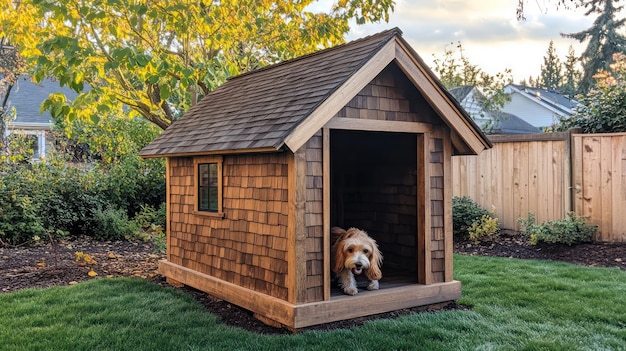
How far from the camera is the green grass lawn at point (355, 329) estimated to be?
177 inches

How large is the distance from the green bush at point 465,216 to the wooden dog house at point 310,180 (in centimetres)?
307

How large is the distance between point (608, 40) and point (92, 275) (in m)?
35.1

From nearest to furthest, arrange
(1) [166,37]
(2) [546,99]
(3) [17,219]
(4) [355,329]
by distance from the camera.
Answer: (4) [355,329] < (3) [17,219] < (1) [166,37] < (2) [546,99]

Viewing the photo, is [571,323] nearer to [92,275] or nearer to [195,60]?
[92,275]

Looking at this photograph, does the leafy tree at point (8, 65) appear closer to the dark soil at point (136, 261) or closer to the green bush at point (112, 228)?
the green bush at point (112, 228)

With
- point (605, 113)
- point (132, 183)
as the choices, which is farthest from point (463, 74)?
point (132, 183)

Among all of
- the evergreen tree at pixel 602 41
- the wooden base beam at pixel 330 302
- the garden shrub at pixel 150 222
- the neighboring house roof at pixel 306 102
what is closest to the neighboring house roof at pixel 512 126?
the evergreen tree at pixel 602 41

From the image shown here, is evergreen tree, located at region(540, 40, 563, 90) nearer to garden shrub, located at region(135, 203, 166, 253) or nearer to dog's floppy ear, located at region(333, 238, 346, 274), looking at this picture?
garden shrub, located at region(135, 203, 166, 253)

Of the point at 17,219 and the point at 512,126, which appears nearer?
the point at 17,219

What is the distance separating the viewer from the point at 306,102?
4.95 metres

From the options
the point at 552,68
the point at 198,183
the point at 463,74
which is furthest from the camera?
the point at 552,68

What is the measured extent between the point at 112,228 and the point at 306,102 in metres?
7.24

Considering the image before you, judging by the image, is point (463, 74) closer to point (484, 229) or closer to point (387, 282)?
point (484, 229)

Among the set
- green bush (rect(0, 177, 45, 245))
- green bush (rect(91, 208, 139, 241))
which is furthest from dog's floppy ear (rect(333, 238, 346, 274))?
green bush (rect(0, 177, 45, 245))
